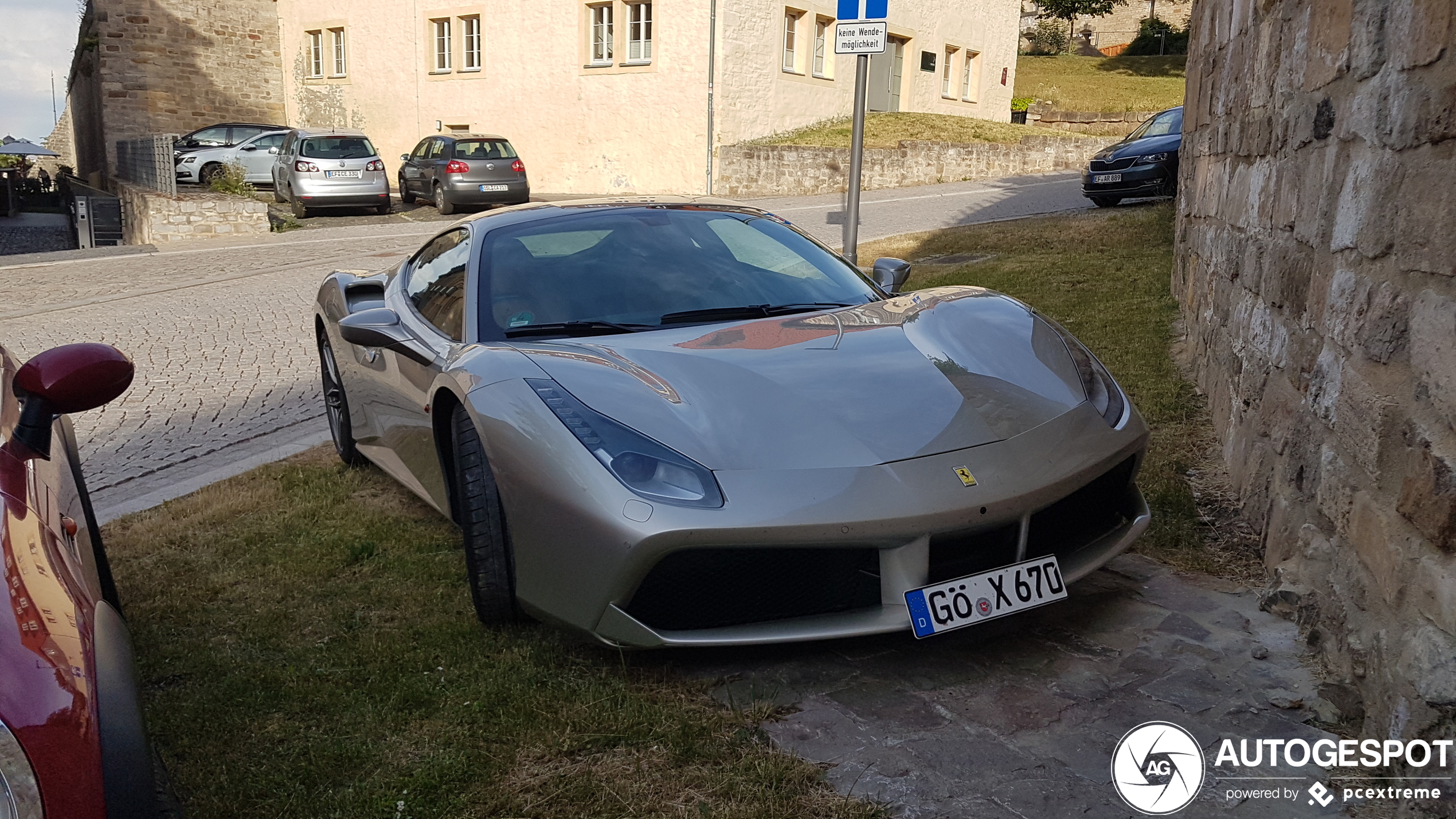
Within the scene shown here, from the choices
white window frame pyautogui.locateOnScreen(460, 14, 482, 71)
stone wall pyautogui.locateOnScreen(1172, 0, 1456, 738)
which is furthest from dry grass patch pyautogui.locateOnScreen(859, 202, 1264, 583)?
white window frame pyautogui.locateOnScreen(460, 14, 482, 71)

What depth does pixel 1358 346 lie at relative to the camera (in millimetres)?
2873

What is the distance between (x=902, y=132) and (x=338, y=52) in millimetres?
16090

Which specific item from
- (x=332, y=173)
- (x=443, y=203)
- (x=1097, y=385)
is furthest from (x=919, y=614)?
(x=332, y=173)

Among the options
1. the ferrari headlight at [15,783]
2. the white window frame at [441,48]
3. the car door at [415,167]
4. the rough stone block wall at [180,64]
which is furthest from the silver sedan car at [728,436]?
the rough stone block wall at [180,64]

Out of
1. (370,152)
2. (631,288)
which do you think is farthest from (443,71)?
(631,288)

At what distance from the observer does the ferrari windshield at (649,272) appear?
3.80 meters

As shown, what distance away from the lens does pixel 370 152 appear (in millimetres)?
21094

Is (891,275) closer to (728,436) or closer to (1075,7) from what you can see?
(728,436)

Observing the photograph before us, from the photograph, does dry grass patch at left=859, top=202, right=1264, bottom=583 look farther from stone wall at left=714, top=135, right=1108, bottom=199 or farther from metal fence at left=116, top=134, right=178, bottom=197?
metal fence at left=116, top=134, right=178, bottom=197

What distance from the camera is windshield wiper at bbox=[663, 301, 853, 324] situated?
12.4 feet

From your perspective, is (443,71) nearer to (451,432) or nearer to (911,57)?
(911,57)

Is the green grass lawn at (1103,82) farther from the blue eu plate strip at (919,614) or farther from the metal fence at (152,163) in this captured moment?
the blue eu plate strip at (919,614)

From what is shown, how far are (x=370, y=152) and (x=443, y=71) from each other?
7894mm

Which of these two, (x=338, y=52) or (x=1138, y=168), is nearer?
(x=1138, y=168)
